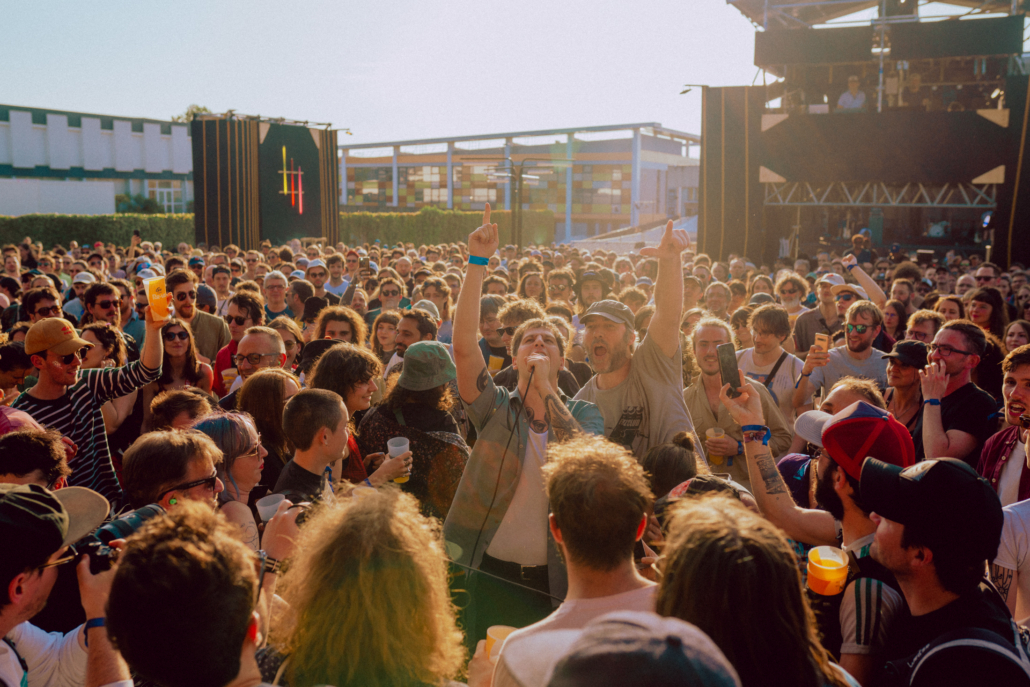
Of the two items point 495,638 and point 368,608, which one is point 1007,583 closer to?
point 495,638

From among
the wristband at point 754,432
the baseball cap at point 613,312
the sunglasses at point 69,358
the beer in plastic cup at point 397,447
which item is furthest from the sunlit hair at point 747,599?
the sunglasses at point 69,358

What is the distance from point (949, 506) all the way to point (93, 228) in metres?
33.3

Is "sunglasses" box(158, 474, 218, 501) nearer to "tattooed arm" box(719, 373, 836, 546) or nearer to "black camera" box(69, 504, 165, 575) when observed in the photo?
"black camera" box(69, 504, 165, 575)

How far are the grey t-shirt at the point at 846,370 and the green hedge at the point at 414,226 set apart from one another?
102 feet

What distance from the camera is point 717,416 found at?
382 centimetres

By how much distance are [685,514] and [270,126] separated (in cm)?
2500

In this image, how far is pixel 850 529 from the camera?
2064 mm

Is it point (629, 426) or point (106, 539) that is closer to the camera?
point (106, 539)

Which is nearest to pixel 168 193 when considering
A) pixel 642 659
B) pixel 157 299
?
pixel 157 299

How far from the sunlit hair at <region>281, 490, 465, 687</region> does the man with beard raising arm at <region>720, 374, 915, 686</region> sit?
0.94 meters

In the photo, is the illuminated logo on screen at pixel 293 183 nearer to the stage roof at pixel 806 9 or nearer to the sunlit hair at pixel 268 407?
the stage roof at pixel 806 9

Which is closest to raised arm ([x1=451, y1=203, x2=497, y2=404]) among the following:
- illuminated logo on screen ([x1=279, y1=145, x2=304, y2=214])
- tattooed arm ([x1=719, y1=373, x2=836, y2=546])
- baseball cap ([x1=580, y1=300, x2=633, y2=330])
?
baseball cap ([x1=580, y1=300, x2=633, y2=330])

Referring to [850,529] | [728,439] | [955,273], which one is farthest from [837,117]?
[850,529]

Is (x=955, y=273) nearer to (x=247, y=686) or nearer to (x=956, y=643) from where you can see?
(x=956, y=643)
